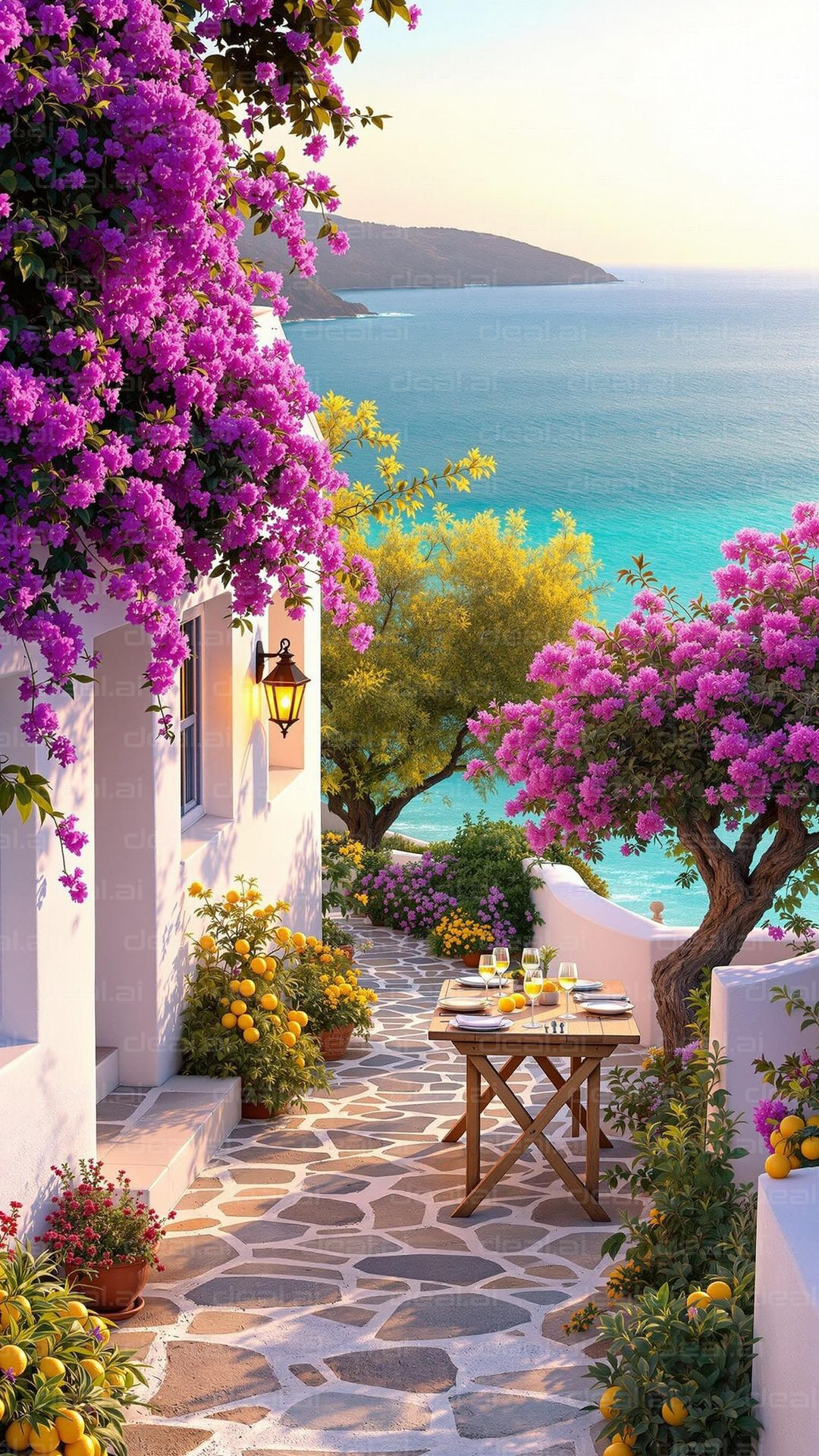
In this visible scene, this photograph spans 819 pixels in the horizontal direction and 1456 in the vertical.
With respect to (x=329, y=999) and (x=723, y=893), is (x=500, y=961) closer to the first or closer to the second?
(x=723, y=893)

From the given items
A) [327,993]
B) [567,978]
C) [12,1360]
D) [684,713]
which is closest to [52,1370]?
[12,1360]

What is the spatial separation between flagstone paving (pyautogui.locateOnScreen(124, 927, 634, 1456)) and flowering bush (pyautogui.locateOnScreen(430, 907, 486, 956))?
4148 mm

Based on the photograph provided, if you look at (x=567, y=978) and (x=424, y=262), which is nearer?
(x=567, y=978)

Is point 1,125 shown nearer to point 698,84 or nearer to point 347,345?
point 698,84

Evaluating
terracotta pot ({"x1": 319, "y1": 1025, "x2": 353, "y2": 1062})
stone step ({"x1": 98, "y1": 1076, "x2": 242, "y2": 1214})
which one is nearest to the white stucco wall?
stone step ({"x1": 98, "y1": 1076, "x2": 242, "y2": 1214})

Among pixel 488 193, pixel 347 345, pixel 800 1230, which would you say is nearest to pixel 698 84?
pixel 488 193

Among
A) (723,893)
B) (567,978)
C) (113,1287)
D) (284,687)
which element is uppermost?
(284,687)

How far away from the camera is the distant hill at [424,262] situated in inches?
1551

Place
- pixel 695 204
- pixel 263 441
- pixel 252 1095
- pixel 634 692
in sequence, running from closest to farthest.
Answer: pixel 263 441 < pixel 634 692 < pixel 252 1095 < pixel 695 204

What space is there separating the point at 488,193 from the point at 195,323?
1986 inches

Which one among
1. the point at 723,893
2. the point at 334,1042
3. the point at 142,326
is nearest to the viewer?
the point at 142,326

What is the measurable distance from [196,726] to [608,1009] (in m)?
3.38

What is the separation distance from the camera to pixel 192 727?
9.24 metres

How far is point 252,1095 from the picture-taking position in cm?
841
